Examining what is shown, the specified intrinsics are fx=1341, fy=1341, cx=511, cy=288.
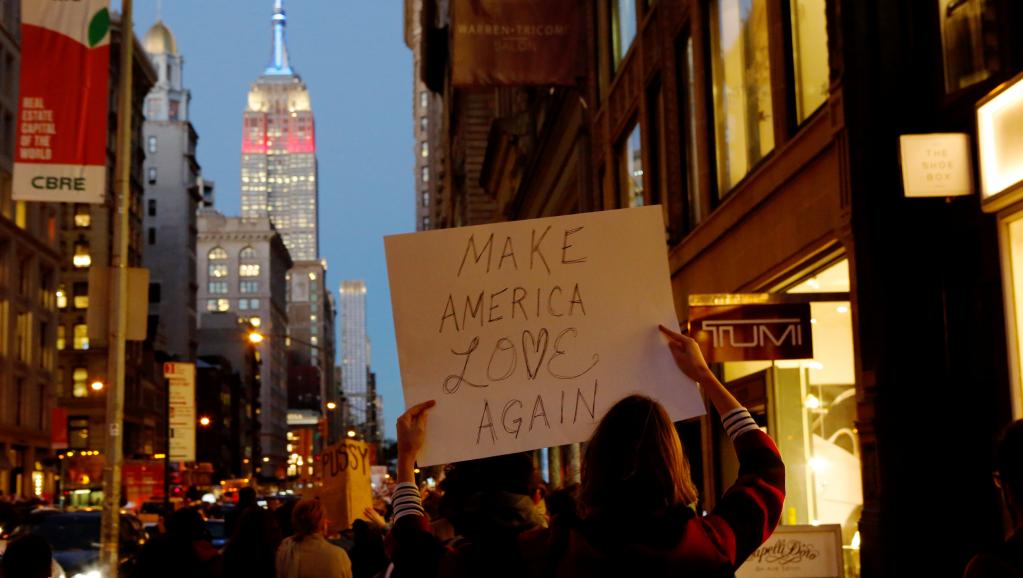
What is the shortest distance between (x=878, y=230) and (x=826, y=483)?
3.77m

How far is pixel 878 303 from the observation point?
38.8ft

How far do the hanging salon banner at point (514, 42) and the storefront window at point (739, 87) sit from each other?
949 centimetres

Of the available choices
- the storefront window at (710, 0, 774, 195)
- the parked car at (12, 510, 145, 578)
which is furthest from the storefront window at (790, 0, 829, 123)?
the parked car at (12, 510, 145, 578)

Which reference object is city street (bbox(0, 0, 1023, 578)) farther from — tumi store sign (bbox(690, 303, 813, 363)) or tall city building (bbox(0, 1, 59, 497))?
tall city building (bbox(0, 1, 59, 497))

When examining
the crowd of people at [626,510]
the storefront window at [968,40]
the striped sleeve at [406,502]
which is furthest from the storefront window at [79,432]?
the striped sleeve at [406,502]

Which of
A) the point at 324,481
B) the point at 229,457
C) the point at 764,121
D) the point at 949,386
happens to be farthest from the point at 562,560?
the point at 229,457

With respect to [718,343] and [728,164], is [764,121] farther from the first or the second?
[718,343]

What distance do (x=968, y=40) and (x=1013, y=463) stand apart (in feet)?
26.4

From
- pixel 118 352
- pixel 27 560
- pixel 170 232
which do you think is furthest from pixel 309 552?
pixel 170 232

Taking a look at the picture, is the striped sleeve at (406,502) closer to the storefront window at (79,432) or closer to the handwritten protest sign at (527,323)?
the handwritten protest sign at (527,323)

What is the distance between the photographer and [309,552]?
8680 mm

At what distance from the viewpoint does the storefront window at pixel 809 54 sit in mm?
13680

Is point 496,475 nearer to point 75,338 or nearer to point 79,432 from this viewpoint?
point 79,432

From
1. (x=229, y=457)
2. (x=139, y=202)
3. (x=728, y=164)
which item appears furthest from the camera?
(x=229, y=457)
